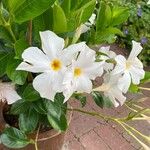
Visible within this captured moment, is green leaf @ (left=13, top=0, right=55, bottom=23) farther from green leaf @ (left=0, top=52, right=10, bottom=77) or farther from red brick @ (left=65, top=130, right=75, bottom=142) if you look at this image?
red brick @ (left=65, top=130, right=75, bottom=142)

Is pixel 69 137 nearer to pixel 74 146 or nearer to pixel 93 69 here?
pixel 74 146

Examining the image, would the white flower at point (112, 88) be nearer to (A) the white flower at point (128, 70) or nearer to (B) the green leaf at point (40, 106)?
(A) the white flower at point (128, 70)

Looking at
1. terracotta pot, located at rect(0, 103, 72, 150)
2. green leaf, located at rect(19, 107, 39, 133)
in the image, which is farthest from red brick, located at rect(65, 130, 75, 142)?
green leaf, located at rect(19, 107, 39, 133)

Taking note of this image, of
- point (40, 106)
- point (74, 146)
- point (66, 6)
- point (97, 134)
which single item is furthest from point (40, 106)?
point (97, 134)

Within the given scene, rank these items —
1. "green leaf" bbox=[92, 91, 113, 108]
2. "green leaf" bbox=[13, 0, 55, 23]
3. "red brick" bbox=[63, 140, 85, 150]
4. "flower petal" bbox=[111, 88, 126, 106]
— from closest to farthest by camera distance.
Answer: "green leaf" bbox=[13, 0, 55, 23]
"flower petal" bbox=[111, 88, 126, 106]
"green leaf" bbox=[92, 91, 113, 108]
"red brick" bbox=[63, 140, 85, 150]

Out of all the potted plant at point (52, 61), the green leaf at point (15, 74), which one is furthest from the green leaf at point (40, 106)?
the green leaf at point (15, 74)

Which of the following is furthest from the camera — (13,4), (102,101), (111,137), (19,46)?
(111,137)
